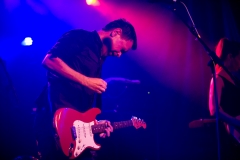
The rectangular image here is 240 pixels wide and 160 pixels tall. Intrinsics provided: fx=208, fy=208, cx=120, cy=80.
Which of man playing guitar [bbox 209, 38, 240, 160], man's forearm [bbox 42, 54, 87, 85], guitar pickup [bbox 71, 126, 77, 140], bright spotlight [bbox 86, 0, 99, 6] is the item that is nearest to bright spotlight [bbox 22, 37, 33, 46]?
bright spotlight [bbox 86, 0, 99, 6]

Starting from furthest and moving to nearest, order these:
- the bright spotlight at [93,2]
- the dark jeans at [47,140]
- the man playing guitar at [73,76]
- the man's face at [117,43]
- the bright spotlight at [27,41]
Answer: the bright spotlight at [27,41] < the bright spotlight at [93,2] < the man's face at [117,43] < the man playing guitar at [73,76] < the dark jeans at [47,140]

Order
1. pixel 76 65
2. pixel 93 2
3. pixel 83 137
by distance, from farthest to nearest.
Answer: pixel 93 2 < pixel 76 65 < pixel 83 137

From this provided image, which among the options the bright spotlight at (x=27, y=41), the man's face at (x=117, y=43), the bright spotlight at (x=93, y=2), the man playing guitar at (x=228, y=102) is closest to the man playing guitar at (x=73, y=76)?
the man's face at (x=117, y=43)

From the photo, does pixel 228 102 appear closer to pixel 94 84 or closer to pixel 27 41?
pixel 94 84

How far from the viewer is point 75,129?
2.23 m

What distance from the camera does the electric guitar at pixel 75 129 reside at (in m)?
2.06

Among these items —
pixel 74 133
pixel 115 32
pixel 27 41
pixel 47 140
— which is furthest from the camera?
pixel 27 41

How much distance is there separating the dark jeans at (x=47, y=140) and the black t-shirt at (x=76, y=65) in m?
0.16

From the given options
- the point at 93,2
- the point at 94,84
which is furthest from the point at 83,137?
the point at 93,2

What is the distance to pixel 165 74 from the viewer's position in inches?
245

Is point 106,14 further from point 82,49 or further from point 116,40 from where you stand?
point 82,49

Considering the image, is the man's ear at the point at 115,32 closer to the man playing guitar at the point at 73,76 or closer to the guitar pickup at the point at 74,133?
the man playing guitar at the point at 73,76

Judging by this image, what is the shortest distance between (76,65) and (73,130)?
2.46 ft

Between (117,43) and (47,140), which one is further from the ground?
(117,43)
